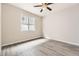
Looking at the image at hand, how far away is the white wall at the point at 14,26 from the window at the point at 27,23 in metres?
0.10

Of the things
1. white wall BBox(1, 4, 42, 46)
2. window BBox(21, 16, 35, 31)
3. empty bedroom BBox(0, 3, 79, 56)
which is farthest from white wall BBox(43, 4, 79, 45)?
window BBox(21, 16, 35, 31)

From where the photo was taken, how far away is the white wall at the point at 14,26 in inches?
95.8

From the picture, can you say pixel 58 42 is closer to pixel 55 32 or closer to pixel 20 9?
pixel 55 32

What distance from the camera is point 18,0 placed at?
4.57 feet

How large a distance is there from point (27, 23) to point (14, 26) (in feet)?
1.47

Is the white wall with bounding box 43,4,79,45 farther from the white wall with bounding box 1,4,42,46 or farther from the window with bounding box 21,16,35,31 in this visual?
the window with bounding box 21,16,35,31

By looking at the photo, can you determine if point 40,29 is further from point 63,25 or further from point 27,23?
point 63,25

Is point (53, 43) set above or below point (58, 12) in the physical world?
below

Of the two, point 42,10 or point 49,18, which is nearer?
point 42,10

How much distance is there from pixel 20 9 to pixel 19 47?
3.87 feet

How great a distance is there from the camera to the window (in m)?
2.39

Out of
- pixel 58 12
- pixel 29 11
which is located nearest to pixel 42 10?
pixel 29 11

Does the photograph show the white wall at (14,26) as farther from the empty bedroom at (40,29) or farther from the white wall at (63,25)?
the white wall at (63,25)

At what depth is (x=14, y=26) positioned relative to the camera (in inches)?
99.3
